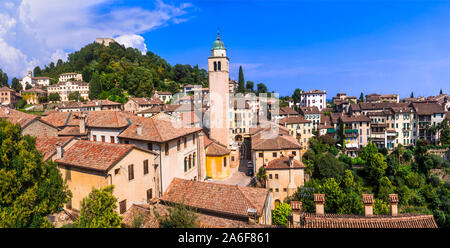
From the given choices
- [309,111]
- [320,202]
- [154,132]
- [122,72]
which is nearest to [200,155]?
[154,132]

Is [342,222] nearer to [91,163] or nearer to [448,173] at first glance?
[91,163]

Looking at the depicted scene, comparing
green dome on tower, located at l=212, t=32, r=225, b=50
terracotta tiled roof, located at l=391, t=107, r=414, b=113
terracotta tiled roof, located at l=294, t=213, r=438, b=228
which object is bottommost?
terracotta tiled roof, located at l=294, t=213, r=438, b=228

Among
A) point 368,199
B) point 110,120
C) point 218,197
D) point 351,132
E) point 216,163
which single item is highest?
point 110,120

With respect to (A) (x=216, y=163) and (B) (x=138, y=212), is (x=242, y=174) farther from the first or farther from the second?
(B) (x=138, y=212)

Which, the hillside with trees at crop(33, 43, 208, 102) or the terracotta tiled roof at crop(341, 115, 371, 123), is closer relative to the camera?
the terracotta tiled roof at crop(341, 115, 371, 123)

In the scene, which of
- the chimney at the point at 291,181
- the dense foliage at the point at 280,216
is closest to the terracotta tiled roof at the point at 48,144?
the dense foliage at the point at 280,216

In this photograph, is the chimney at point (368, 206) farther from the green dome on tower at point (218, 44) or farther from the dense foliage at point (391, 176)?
the green dome on tower at point (218, 44)

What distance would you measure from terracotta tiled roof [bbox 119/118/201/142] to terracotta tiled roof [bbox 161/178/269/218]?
4.22 meters

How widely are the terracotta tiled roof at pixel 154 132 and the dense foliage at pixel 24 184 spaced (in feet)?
22.3

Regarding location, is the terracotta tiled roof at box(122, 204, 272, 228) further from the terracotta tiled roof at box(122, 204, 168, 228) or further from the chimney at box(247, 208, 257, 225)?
the chimney at box(247, 208, 257, 225)

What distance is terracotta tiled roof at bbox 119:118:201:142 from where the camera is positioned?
67.2 ft

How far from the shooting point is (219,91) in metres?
34.2

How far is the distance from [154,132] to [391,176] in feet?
148

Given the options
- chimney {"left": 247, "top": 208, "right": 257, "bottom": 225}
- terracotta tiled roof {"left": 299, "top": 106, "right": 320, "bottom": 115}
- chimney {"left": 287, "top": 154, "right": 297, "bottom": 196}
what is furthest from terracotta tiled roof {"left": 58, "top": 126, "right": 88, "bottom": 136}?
terracotta tiled roof {"left": 299, "top": 106, "right": 320, "bottom": 115}
